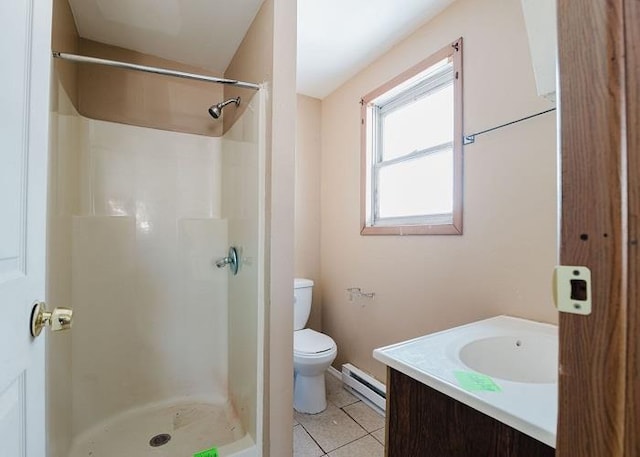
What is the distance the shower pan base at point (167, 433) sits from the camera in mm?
1425

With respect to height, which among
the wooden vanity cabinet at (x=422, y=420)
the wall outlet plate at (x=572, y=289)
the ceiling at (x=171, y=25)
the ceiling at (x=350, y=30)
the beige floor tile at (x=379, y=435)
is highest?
the ceiling at (x=350, y=30)

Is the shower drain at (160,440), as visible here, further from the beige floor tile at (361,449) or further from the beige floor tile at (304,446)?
the beige floor tile at (361,449)

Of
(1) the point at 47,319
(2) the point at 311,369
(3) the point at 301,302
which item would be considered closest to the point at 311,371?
(2) the point at 311,369

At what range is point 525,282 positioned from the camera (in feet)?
4.29

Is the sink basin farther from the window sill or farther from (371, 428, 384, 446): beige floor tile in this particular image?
(371, 428, 384, 446): beige floor tile

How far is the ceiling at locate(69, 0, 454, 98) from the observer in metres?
1.42

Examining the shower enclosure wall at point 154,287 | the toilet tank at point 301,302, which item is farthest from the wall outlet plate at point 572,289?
the toilet tank at point 301,302

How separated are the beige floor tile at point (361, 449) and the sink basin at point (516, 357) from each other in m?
0.83

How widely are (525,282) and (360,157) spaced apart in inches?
53.6

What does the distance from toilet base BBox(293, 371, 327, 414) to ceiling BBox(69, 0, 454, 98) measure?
80.9 inches

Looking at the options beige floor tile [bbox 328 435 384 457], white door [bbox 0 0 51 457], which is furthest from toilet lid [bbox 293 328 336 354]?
white door [bbox 0 0 51 457]

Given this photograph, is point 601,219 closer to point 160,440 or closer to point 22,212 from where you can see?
point 22,212

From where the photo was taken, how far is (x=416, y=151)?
1924 mm

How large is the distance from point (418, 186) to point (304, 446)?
1.63m
